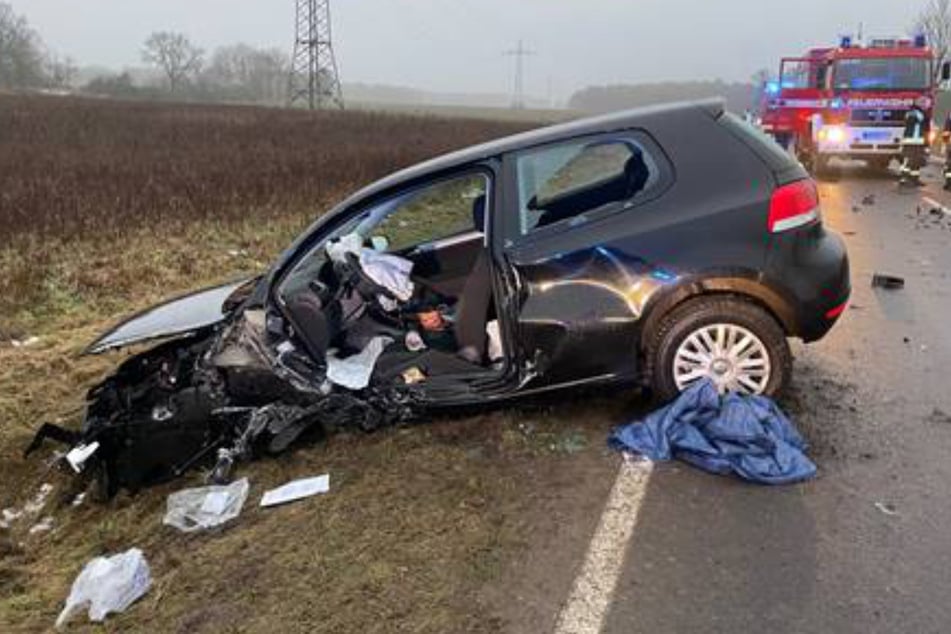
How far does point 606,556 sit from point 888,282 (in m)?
5.74

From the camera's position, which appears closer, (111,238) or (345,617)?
(345,617)

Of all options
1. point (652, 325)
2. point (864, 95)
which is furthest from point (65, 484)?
point (864, 95)

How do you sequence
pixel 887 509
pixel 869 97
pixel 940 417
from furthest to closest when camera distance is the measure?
pixel 869 97 → pixel 940 417 → pixel 887 509

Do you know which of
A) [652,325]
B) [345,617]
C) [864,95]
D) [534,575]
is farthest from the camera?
[864,95]

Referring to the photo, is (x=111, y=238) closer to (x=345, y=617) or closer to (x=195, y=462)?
(x=195, y=462)

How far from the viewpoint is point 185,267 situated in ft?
31.7

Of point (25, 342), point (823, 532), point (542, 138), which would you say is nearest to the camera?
point (823, 532)

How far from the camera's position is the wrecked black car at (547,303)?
444 cm

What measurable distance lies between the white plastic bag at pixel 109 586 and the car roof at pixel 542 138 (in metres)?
2.03

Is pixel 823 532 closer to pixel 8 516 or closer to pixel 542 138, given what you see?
pixel 542 138

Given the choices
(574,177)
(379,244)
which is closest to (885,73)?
(574,177)

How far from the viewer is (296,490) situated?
4.18 m

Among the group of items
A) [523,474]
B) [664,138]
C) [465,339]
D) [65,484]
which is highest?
[664,138]

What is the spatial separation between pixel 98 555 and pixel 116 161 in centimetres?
1441
